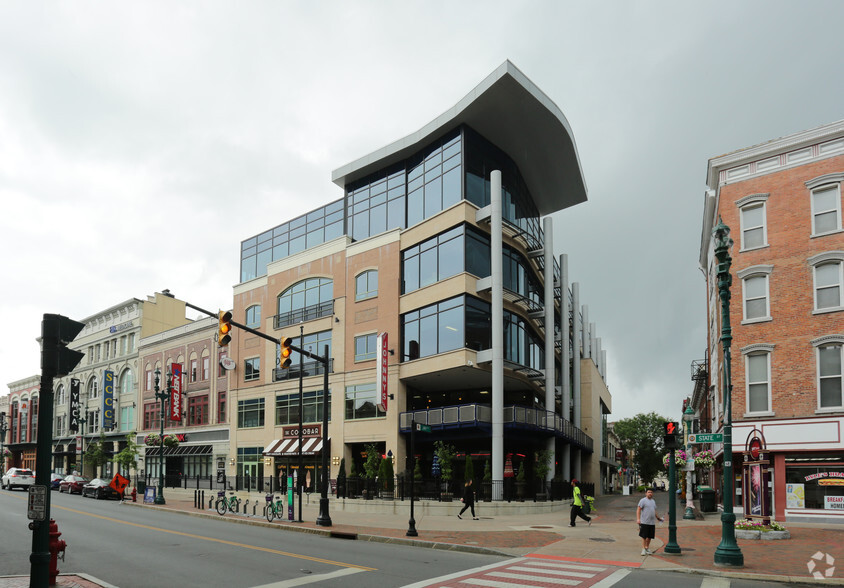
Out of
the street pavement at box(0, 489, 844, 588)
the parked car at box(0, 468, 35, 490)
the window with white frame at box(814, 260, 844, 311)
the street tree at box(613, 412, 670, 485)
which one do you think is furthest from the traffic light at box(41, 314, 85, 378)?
the street tree at box(613, 412, 670, 485)

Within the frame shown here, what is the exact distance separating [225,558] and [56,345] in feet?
28.5

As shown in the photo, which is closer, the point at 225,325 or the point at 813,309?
the point at 225,325

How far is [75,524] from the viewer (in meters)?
24.7

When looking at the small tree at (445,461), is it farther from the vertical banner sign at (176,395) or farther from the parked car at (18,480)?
the parked car at (18,480)

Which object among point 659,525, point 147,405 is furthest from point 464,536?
point 147,405

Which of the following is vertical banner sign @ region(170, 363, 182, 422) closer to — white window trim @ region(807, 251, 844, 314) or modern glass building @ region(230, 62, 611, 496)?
modern glass building @ region(230, 62, 611, 496)

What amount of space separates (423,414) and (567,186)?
63.0ft

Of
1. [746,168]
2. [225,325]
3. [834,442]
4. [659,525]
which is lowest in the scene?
[659,525]

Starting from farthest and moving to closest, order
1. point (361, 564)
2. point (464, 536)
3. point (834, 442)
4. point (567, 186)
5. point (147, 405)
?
point (147, 405), point (567, 186), point (834, 442), point (464, 536), point (361, 564)

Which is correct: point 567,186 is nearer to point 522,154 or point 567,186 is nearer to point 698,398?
point 522,154

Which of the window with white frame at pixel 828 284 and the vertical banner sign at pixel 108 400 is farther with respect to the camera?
the vertical banner sign at pixel 108 400

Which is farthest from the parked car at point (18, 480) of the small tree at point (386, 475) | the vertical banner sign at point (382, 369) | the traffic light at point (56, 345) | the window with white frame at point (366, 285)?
the traffic light at point (56, 345)

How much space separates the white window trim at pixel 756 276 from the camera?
88.5ft

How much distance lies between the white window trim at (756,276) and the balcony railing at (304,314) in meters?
24.2
